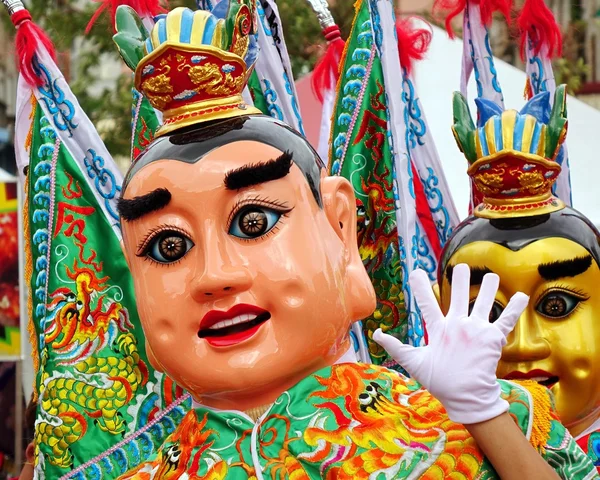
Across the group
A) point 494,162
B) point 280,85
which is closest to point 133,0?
point 280,85

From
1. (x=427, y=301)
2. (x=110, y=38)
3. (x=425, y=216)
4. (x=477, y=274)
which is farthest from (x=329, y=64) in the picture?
(x=110, y=38)

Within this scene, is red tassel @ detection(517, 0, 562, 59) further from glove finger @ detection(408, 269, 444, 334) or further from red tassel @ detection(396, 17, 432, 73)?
glove finger @ detection(408, 269, 444, 334)

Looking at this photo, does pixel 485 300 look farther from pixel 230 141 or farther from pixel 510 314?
pixel 230 141

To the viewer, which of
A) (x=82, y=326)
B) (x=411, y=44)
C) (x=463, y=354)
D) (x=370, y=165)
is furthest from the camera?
(x=411, y=44)

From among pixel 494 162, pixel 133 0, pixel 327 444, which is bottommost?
pixel 327 444

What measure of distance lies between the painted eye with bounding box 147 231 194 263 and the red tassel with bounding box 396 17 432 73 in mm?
1528

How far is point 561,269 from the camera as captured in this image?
102 inches

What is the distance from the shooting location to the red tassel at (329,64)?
362 centimetres

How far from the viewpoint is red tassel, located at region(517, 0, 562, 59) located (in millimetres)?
3402

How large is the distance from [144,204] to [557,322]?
43.7 inches

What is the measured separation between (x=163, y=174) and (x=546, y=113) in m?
1.20

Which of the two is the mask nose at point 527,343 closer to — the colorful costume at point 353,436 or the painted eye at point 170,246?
the colorful costume at point 353,436

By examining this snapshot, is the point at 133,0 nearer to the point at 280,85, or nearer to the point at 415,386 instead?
the point at 280,85

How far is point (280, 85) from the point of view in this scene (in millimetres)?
3184
